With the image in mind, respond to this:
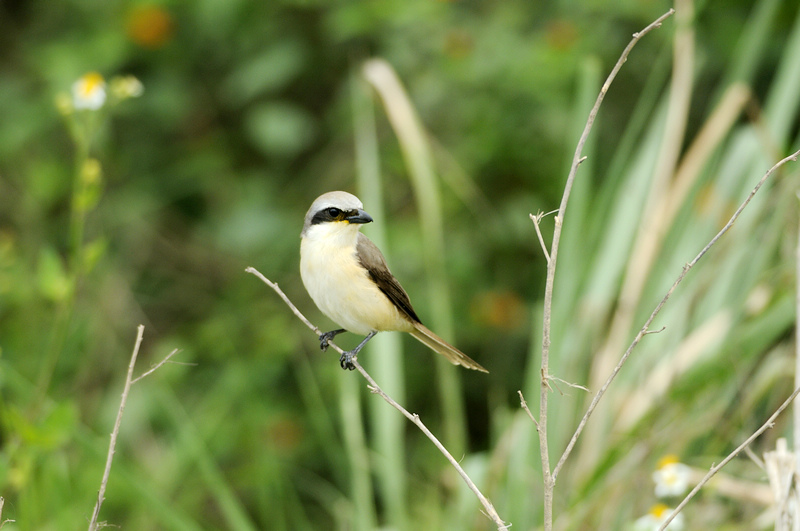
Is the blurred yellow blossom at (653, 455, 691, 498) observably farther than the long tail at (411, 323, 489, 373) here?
No

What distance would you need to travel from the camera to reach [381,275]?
253 centimetres

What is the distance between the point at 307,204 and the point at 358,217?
2.46m

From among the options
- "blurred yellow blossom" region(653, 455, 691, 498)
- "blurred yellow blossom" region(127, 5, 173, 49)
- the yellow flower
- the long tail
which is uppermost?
"blurred yellow blossom" region(127, 5, 173, 49)

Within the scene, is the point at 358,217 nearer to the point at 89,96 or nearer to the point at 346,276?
the point at 346,276

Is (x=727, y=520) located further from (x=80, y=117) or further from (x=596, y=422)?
(x=80, y=117)

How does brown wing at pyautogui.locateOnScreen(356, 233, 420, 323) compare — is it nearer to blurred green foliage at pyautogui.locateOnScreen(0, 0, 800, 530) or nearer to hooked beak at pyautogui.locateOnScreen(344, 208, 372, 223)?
hooked beak at pyautogui.locateOnScreen(344, 208, 372, 223)

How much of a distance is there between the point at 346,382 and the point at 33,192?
2639mm

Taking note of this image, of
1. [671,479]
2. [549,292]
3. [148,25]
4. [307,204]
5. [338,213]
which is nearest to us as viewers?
[549,292]

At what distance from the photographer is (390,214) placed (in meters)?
4.65

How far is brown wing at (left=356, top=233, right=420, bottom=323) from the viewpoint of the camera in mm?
2508

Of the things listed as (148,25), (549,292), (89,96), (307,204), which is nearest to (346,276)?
(89,96)

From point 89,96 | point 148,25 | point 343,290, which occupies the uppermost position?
point 148,25

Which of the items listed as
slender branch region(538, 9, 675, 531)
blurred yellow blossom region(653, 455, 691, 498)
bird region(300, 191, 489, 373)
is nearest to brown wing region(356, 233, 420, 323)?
bird region(300, 191, 489, 373)

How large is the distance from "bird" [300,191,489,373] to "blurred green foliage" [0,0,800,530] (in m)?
0.51
